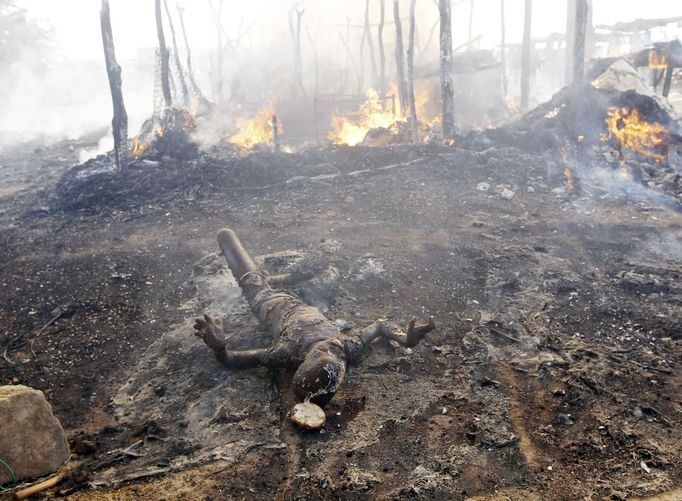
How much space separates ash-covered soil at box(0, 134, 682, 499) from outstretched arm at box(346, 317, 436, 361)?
0.23 m

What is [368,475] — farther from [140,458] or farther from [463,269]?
[463,269]

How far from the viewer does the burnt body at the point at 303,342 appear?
4.25 metres

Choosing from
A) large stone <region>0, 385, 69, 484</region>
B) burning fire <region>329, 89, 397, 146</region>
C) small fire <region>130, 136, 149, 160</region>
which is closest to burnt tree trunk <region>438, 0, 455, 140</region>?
burning fire <region>329, 89, 397, 146</region>

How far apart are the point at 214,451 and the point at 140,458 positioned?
2.04 feet

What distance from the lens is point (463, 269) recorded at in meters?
7.56

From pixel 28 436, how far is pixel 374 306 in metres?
4.07

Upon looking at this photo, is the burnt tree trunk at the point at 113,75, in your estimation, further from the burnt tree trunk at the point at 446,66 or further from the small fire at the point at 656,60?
the small fire at the point at 656,60

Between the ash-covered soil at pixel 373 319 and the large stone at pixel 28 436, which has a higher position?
the large stone at pixel 28 436

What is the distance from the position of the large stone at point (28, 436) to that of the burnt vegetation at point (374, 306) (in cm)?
24

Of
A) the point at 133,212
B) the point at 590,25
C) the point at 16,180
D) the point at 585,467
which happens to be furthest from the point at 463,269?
the point at 590,25

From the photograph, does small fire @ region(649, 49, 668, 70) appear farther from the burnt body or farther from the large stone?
the large stone

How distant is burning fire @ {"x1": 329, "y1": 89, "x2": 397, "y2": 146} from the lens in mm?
18763

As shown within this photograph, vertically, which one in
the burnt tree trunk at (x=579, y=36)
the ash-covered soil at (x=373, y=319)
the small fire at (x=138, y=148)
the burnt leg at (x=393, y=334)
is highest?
the burnt tree trunk at (x=579, y=36)

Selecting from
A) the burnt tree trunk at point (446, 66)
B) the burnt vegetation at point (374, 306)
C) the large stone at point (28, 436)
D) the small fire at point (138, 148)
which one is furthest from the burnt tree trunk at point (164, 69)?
the large stone at point (28, 436)
